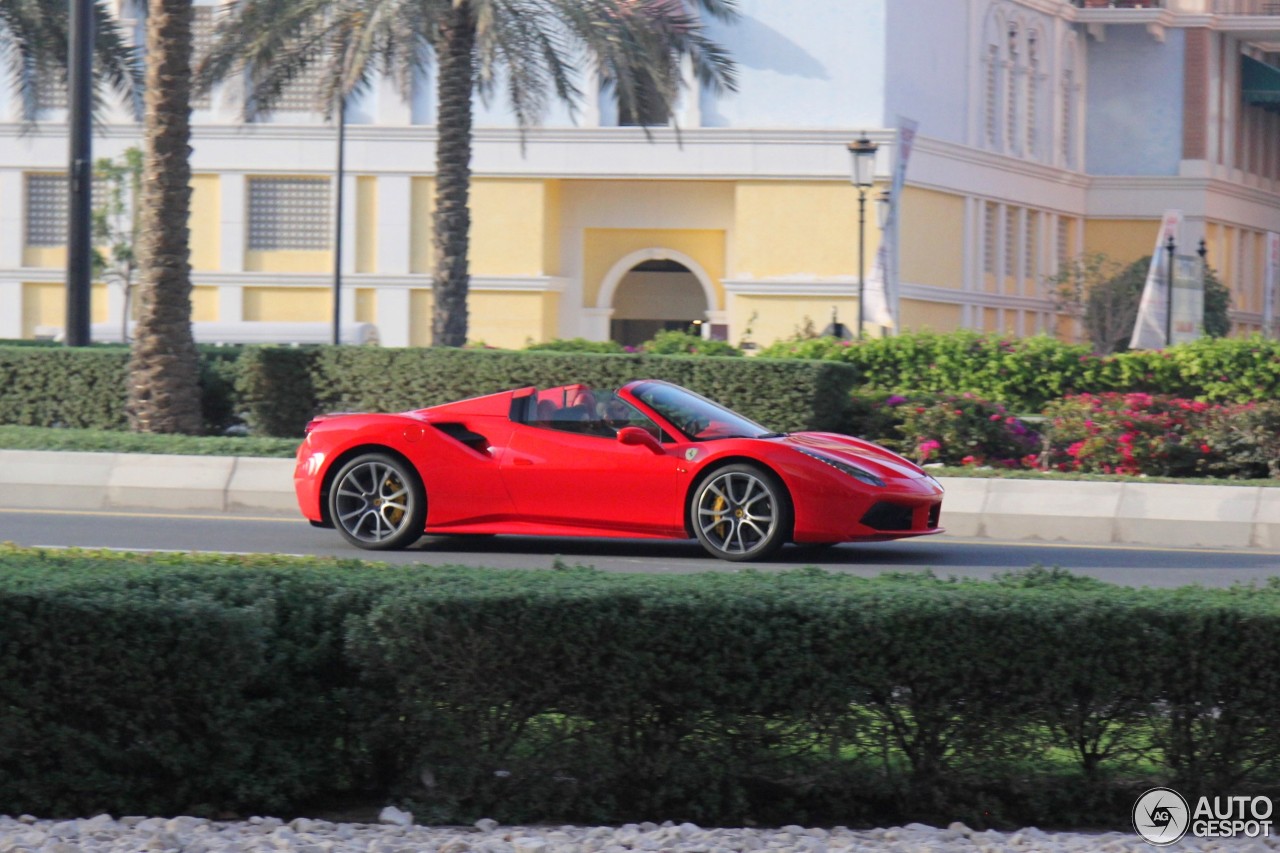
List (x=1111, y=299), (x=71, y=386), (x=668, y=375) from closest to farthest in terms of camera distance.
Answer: (x=668, y=375), (x=71, y=386), (x=1111, y=299)

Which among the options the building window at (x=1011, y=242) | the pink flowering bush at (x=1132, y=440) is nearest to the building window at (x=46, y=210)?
the building window at (x=1011, y=242)

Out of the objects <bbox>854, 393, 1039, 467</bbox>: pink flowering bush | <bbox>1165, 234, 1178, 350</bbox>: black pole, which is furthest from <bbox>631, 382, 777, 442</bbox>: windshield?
<bbox>1165, 234, 1178, 350</bbox>: black pole

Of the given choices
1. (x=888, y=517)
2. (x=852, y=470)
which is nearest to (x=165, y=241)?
(x=852, y=470)

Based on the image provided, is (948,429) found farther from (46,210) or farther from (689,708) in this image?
(46,210)

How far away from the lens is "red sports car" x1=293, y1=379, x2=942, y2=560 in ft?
38.0

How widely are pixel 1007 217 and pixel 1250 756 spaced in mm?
44192

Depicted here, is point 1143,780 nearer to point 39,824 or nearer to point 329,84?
point 39,824

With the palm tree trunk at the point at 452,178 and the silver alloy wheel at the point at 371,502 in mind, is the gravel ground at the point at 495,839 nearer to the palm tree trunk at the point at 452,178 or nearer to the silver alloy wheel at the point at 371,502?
the silver alloy wheel at the point at 371,502

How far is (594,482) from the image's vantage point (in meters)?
11.8

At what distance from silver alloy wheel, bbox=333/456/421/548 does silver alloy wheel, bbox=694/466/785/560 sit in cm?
212

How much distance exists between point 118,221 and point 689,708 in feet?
129

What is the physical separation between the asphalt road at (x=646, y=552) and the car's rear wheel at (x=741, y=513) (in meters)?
0.15

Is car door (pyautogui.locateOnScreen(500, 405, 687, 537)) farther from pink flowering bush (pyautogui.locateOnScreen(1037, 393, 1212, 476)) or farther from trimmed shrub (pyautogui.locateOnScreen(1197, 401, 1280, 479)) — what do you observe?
trimmed shrub (pyautogui.locateOnScreen(1197, 401, 1280, 479))

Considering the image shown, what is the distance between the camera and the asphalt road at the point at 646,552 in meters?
11.7
